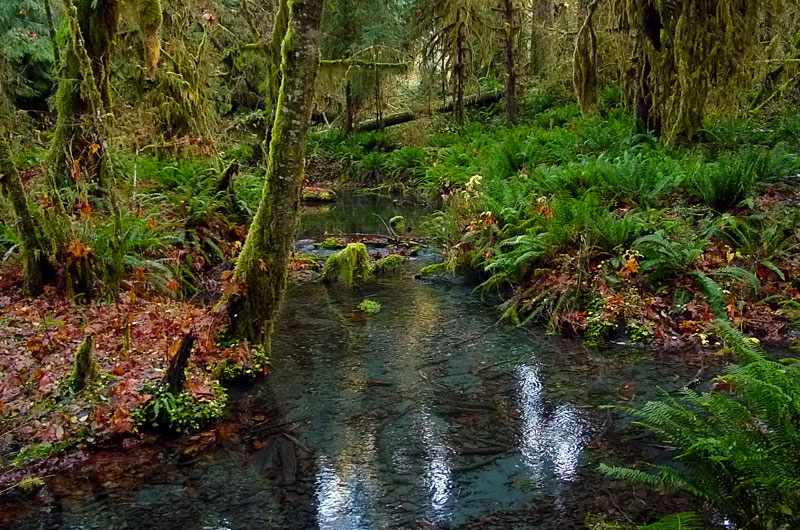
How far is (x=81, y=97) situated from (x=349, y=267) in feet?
14.7

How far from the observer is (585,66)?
38.8ft

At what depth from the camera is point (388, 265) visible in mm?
10633

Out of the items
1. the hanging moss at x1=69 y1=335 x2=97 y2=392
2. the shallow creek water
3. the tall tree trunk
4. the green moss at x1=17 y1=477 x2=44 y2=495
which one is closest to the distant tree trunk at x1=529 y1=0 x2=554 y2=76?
the tall tree trunk

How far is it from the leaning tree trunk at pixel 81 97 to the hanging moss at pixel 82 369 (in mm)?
3660

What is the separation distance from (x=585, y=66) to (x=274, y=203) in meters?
8.45

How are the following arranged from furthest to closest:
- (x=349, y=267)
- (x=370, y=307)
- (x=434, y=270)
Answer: (x=434, y=270)
(x=349, y=267)
(x=370, y=307)

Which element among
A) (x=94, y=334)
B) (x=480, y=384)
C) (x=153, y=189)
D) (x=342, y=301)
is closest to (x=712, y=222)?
(x=480, y=384)

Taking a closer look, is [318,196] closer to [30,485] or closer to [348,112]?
[348,112]

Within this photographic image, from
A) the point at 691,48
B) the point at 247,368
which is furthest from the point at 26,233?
the point at 691,48

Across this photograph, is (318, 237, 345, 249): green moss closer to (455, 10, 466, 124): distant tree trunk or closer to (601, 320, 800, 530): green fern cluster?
(601, 320, 800, 530): green fern cluster

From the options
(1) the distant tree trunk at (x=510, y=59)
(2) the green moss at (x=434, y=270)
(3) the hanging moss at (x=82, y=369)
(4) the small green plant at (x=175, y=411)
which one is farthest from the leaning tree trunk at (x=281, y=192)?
(1) the distant tree trunk at (x=510, y=59)

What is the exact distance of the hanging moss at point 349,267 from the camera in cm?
968

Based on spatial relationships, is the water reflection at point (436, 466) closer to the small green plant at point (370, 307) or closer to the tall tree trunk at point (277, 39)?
the small green plant at point (370, 307)

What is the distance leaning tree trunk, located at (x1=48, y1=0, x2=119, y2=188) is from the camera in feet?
26.2
